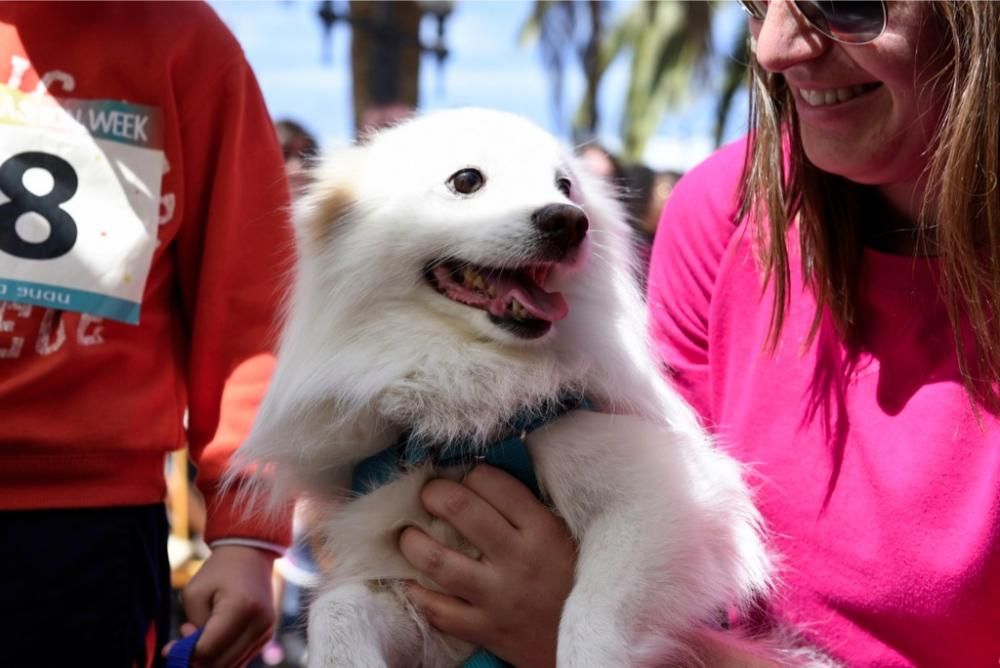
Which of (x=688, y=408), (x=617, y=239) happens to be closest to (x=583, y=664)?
(x=688, y=408)

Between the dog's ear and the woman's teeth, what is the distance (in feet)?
2.73

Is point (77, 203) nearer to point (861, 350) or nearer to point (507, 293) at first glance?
point (507, 293)

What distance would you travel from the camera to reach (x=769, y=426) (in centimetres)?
179

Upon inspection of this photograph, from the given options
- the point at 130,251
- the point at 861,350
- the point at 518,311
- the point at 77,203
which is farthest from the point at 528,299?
the point at 77,203

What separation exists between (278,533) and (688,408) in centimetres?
84

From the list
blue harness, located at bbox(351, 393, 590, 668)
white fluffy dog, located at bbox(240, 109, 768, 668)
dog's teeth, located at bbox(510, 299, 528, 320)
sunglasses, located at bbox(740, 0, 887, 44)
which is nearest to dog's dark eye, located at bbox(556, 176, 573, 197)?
white fluffy dog, located at bbox(240, 109, 768, 668)

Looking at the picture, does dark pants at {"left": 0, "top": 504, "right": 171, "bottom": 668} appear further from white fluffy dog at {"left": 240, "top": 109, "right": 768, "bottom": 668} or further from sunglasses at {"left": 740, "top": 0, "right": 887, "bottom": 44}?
sunglasses at {"left": 740, "top": 0, "right": 887, "bottom": 44}

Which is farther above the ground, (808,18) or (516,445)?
(808,18)

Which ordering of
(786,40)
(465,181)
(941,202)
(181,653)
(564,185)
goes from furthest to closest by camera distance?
(564,185)
(465,181)
(181,653)
(786,40)
(941,202)

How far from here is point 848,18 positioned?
4.86 ft

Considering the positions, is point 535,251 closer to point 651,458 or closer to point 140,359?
point 651,458

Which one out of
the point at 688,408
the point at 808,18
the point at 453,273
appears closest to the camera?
the point at 808,18

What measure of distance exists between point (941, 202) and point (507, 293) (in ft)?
2.31

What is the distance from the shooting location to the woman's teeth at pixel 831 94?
1591 mm
